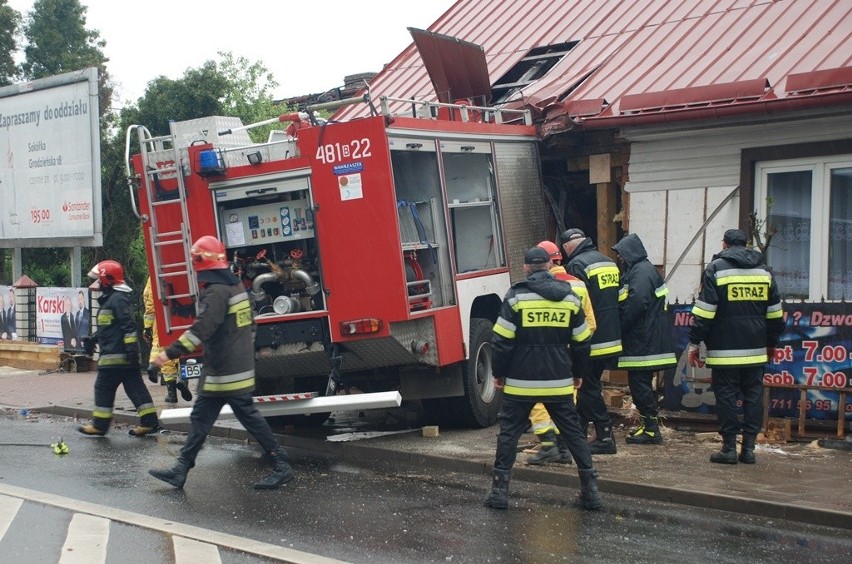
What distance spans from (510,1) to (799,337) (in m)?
9.25

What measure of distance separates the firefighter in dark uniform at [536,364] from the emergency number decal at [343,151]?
95.1 inches

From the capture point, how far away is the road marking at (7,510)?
6895 mm

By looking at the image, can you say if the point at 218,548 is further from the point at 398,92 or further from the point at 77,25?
the point at 77,25

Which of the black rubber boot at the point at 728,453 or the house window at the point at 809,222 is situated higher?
the house window at the point at 809,222

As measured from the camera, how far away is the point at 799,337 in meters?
9.80

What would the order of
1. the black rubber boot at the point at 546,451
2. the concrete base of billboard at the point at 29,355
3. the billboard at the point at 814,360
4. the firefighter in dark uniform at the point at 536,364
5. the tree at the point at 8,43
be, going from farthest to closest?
1. the tree at the point at 8,43
2. the concrete base of billboard at the point at 29,355
3. the billboard at the point at 814,360
4. the black rubber boot at the point at 546,451
5. the firefighter in dark uniform at the point at 536,364

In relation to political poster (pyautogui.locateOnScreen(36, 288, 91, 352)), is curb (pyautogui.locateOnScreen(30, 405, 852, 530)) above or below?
below

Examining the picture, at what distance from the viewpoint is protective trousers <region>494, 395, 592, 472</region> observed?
301 inches

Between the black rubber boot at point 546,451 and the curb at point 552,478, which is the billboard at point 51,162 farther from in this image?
the black rubber boot at point 546,451

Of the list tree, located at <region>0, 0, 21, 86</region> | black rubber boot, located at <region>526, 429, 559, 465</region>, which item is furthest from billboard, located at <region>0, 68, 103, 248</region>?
tree, located at <region>0, 0, 21, 86</region>

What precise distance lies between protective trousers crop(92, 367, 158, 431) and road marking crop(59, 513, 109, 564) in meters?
4.08

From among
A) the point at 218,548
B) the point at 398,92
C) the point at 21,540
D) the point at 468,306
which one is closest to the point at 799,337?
the point at 468,306

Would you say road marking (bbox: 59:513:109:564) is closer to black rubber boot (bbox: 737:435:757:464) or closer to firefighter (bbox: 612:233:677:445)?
firefighter (bbox: 612:233:677:445)

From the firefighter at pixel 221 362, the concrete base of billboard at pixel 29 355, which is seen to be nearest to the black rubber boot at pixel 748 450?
the firefighter at pixel 221 362
